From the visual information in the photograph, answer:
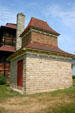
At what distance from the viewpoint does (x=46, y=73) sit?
1025cm

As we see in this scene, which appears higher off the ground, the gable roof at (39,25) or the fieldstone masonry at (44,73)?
the gable roof at (39,25)

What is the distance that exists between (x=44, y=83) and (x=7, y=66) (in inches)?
386

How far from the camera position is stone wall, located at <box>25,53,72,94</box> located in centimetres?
941

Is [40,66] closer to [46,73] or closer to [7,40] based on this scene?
[46,73]

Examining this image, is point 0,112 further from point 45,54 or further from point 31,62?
point 45,54

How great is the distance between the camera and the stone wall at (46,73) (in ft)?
30.9

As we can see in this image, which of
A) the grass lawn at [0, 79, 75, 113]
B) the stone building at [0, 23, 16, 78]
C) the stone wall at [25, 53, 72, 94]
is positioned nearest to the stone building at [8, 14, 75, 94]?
the stone wall at [25, 53, 72, 94]

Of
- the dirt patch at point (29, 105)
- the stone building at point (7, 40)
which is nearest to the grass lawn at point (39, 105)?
the dirt patch at point (29, 105)

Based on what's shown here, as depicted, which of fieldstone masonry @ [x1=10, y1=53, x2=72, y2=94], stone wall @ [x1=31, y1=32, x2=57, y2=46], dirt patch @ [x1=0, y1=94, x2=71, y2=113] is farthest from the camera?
stone wall @ [x1=31, y1=32, x2=57, y2=46]

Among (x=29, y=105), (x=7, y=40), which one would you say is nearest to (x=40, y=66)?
(x=29, y=105)

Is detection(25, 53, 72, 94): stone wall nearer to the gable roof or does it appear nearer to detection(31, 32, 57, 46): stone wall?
detection(31, 32, 57, 46): stone wall

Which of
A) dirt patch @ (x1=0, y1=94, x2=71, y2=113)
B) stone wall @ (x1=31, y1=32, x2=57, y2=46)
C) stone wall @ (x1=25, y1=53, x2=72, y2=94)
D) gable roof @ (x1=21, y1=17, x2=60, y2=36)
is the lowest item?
dirt patch @ (x1=0, y1=94, x2=71, y2=113)

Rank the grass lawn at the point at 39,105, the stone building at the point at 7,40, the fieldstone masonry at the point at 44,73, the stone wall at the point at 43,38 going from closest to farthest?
the grass lawn at the point at 39,105, the fieldstone masonry at the point at 44,73, the stone wall at the point at 43,38, the stone building at the point at 7,40

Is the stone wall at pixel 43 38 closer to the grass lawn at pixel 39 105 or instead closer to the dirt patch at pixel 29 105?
the grass lawn at pixel 39 105
